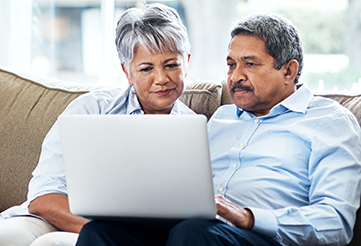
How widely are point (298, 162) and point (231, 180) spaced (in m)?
0.22

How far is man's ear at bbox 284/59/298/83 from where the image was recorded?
143 cm

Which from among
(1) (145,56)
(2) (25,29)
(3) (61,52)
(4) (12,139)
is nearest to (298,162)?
(1) (145,56)

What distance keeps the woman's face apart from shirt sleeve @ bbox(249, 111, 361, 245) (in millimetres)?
522

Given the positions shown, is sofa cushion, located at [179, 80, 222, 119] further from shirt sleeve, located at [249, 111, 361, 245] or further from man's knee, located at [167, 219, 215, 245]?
man's knee, located at [167, 219, 215, 245]

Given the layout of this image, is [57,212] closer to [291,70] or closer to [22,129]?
[22,129]

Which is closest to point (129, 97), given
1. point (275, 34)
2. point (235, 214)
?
point (275, 34)

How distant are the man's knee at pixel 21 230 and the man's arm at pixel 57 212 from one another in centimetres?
3

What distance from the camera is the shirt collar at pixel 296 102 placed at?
1368 millimetres

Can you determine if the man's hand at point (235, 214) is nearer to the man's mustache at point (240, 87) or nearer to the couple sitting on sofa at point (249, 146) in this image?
the couple sitting on sofa at point (249, 146)

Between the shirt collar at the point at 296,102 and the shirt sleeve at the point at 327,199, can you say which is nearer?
the shirt sleeve at the point at 327,199

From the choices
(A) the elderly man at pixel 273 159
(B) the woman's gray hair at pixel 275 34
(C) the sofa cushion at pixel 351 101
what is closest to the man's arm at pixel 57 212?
(A) the elderly man at pixel 273 159

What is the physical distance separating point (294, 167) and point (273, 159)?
0.07 meters

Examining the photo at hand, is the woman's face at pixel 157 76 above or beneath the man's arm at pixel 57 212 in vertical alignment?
above

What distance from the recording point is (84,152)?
0.95 meters
